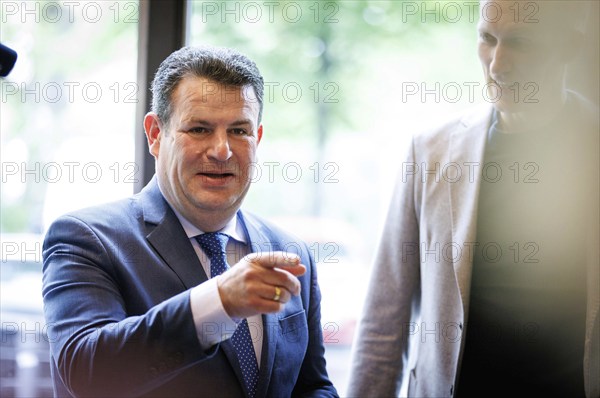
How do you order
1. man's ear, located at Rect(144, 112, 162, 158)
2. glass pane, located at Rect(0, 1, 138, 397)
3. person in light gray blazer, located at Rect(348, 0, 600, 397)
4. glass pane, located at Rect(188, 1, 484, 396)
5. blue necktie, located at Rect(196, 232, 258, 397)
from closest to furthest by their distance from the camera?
1. blue necktie, located at Rect(196, 232, 258, 397)
2. man's ear, located at Rect(144, 112, 162, 158)
3. person in light gray blazer, located at Rect(348, 0, 600, 397)
4. glass pane, located at Rect(0, 1, 138, 397)
5. glass pane, located at Rect(188, 1, 484, 396)

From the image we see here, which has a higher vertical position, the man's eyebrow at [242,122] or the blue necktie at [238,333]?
the man's eyebrow at [242,122]

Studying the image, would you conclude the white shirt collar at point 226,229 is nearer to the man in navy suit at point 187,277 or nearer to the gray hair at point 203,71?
the man in navy suit at point 187,277

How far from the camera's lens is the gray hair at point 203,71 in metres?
1.62

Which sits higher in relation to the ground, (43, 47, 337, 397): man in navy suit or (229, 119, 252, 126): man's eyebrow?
(229, 119, 252, 126): man's eyebrow

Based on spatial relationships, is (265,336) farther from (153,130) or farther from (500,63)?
(500,63)

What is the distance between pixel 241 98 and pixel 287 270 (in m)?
0.50

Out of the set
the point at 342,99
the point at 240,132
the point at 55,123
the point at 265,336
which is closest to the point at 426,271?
the point at 265,336

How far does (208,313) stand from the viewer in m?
1.33

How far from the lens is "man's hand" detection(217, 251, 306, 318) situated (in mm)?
1311

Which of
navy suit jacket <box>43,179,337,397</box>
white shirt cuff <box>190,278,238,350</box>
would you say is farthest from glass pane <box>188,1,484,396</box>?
white shirt cuff <box>190,278,238,350</box>

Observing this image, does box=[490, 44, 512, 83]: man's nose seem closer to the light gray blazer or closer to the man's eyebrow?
the light gray blazer

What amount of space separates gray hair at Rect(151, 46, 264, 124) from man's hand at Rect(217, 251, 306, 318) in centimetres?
50

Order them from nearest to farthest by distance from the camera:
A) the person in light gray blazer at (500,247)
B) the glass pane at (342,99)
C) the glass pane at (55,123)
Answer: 1. the person in light gray blazer at (500,247)
2. the glass pane at (55,123)
3. the glass pane at (342,99)

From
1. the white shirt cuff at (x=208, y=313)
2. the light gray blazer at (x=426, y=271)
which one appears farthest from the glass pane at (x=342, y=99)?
the white shirt cuff at (x=208, y=313)
